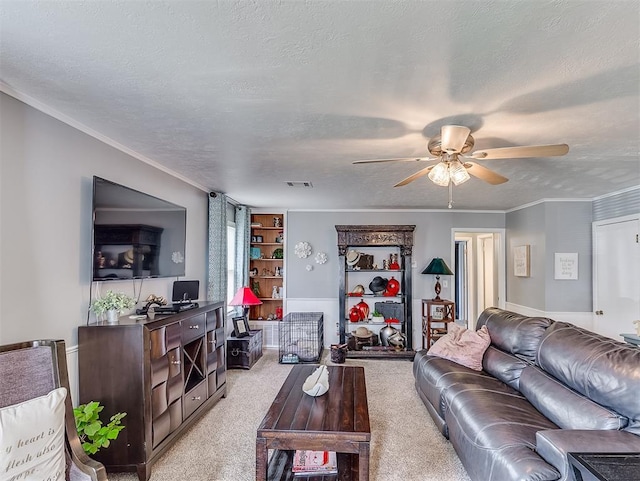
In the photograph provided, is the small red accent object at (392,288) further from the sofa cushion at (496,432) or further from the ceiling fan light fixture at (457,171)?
the ceiling fan light fixture at (457,171)

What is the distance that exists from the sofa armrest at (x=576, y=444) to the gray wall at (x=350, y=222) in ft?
14.5

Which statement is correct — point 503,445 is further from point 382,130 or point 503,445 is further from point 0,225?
point 0,225

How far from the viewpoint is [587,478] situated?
1544 millimetres

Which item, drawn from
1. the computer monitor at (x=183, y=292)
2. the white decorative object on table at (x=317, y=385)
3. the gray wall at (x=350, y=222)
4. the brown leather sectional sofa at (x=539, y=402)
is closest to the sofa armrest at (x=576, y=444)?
the brown leather sectional sofa at (x=539, y=402)

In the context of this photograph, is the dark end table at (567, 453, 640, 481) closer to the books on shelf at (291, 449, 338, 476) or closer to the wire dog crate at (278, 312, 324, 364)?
the books on shelf at (291, 449, 338, 476)

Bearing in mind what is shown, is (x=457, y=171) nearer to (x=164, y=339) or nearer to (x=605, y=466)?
(x=605, y=466)

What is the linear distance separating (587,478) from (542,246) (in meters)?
4.24

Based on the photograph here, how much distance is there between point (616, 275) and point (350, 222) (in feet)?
12.2

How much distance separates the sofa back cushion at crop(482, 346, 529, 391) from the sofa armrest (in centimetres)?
111

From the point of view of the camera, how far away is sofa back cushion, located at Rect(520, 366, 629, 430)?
197 centimetres

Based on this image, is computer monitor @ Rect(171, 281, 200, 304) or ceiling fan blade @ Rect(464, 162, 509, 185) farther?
computer monitor @ Rect(171, 281, 200, 304)

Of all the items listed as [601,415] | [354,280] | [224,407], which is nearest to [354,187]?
[354,280]

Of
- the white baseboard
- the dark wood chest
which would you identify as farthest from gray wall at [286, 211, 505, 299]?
the white baseboard

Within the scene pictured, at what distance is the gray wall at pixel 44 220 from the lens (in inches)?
79.1
